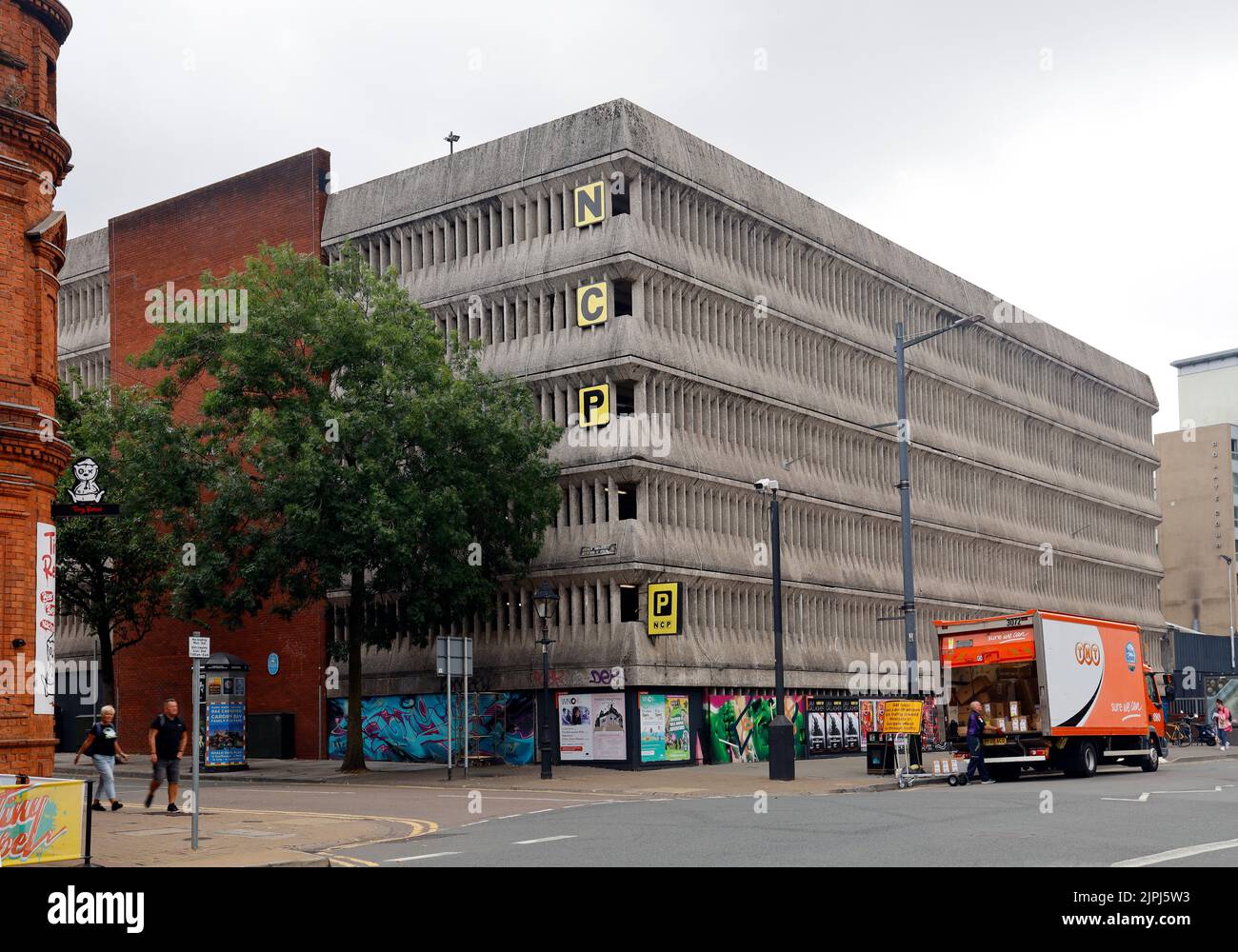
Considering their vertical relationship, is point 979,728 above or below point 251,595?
below

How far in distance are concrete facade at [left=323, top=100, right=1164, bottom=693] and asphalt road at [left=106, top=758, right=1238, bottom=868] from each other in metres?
13.0

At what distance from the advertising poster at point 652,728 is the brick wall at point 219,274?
461 inches

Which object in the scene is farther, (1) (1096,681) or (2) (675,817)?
(1) (1096,681)

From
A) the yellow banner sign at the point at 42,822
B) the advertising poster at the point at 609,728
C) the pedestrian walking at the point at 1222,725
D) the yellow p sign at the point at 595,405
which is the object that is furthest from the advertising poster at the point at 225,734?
the pedestrian walking at the point at 1222,725

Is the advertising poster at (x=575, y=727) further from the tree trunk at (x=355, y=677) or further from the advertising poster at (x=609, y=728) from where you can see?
the tree trunk at (x=355, y=677)

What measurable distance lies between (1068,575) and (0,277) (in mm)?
51575

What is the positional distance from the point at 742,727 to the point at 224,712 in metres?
14.8

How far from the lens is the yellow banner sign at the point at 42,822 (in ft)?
46.3

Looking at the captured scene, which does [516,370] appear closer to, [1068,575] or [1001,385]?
[1001,385]

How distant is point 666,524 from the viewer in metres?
40.6

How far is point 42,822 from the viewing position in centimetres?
1457

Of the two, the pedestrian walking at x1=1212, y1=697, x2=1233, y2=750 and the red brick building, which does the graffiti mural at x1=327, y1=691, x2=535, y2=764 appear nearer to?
the red brick building
